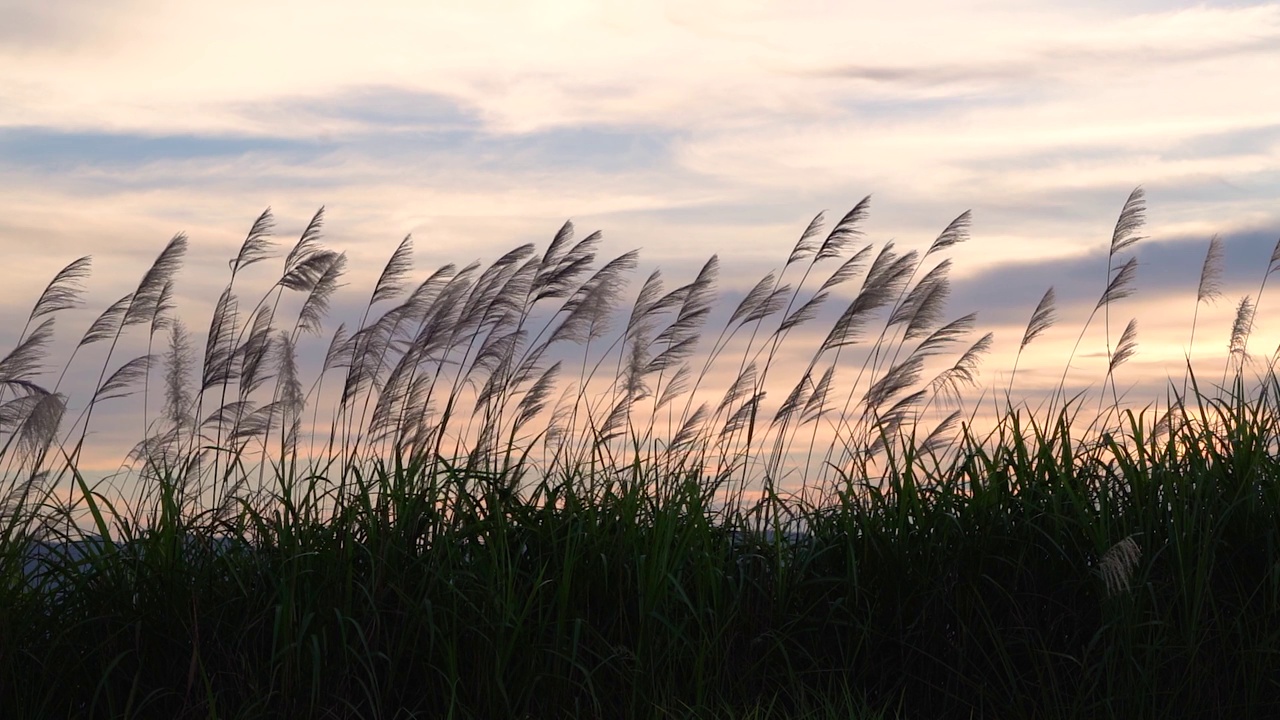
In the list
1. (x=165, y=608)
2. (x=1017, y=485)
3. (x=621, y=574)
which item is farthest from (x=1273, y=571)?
(x=165, y=608)

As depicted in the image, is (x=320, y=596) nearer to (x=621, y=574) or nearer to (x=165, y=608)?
(x=165, y=608)

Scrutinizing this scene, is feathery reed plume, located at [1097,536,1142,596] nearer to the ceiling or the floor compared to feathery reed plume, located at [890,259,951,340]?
nearer to the floor

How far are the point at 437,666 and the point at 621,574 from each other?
0.69 m

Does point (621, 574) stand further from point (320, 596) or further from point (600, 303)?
point (600, 303)

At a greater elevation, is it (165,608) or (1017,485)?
(1017,485)

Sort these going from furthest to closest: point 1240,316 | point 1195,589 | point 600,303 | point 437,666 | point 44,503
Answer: point 1240,316
point 600,303
point 44,503
point 1195,589
point 437,666

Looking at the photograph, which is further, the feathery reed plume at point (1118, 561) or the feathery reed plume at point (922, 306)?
the feathery reed plume at point (922, 306)

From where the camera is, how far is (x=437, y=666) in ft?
11.9

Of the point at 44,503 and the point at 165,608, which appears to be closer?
the point at 165,608

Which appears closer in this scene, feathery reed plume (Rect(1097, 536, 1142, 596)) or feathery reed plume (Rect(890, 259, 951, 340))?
feathery reed plume (Rect(1097, 536, 1142, 596))

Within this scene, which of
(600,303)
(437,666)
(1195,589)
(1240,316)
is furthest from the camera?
(1240,316)

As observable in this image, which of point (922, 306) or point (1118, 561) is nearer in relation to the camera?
point (1118, 561)

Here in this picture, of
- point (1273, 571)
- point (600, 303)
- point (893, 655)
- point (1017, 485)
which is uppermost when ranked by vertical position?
point (600, 303)

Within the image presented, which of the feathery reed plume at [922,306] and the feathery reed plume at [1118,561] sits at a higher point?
the feathery reed plume at [922,306]
